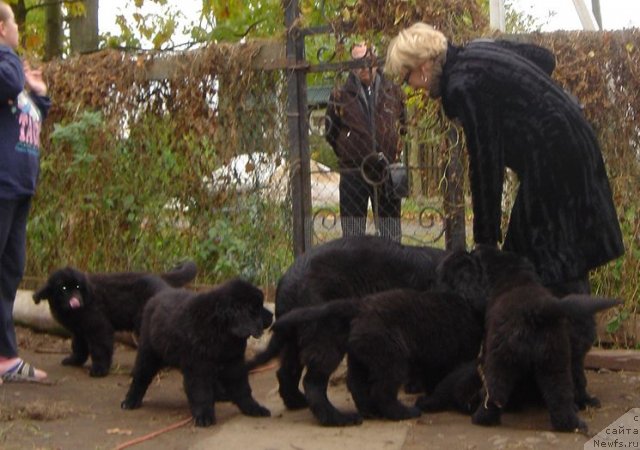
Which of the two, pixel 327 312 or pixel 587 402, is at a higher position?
pixel 327 312

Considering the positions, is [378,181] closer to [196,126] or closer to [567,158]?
[196,126]

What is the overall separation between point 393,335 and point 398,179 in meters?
2.41

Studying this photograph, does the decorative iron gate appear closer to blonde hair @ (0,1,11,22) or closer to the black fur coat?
the black fur coat

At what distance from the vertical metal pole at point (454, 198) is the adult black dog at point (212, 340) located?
6.98 ft

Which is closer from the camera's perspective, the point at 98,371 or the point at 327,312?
the point at 327,312

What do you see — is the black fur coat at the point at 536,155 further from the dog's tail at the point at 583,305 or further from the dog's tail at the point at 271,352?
the dog's tail at the point at 271,352

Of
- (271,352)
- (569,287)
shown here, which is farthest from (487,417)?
(271,352)

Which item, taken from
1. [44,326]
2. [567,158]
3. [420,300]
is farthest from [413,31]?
[44,326]

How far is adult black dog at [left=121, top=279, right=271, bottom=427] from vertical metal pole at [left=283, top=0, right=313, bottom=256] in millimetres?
2139

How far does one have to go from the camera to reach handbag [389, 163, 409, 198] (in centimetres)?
812

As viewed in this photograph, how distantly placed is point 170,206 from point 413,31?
3.57 m

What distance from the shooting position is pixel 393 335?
593 cm

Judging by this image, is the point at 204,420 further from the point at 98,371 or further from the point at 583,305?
the point at 583,305

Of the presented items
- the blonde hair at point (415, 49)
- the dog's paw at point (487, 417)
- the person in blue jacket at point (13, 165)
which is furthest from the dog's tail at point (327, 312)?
the person in blue jacket at point (13, 165)
